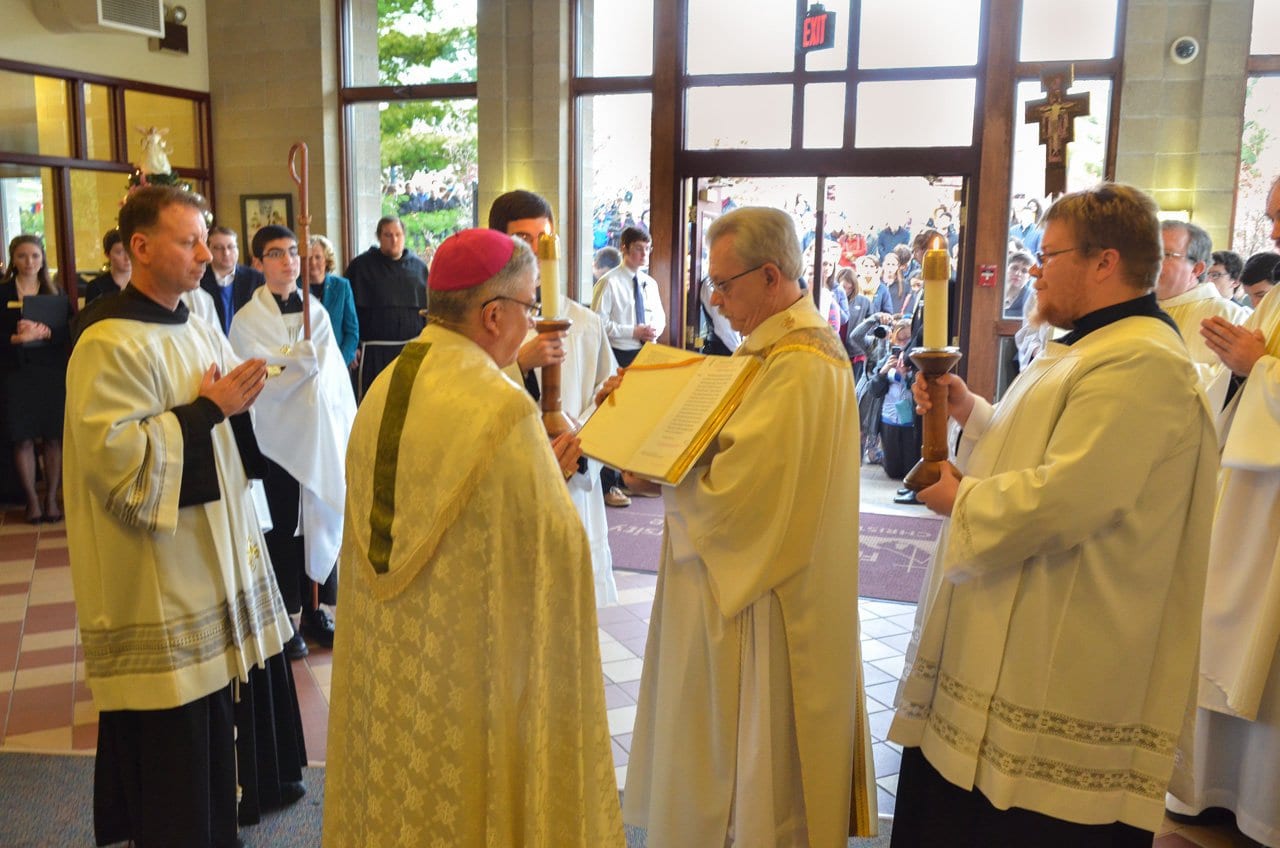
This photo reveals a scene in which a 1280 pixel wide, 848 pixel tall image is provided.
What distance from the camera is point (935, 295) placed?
184 cm

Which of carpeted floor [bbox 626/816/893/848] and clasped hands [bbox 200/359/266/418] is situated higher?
clasped hands [bbox 200/359/266/418]

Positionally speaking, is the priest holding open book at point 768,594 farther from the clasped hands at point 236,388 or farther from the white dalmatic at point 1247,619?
the white dalmatic at point 1247,619

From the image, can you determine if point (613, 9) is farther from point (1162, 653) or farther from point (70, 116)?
point (1162, 653)

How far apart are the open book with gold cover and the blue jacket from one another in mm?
3716

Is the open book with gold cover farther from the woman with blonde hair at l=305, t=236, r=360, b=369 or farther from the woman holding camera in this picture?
the woman holding camera

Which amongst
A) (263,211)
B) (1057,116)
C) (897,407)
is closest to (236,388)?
(1057,116)

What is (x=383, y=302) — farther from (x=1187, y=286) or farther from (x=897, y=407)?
(x=1187, y=286)

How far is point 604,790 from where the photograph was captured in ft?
6.19

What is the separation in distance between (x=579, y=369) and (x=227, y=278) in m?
3.16

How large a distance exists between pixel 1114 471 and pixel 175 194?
2.31 metres

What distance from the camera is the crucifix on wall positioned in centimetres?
275

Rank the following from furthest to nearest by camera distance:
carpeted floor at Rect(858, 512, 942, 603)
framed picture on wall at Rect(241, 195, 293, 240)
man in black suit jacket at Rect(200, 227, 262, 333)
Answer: framed picture on wall at Rect(241, 195, 293, 240), man in black suit jacket at Rect(200, 227, 262, 333), carpeted floor at Rect(858, 512, 942, 603)

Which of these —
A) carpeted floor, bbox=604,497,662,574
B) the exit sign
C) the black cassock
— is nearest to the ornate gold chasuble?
carpeted floor, bbox=604,497,662,574

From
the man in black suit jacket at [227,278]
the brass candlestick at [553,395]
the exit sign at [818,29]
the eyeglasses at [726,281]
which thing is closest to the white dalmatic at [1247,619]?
the eyeglasses at [726,281]
